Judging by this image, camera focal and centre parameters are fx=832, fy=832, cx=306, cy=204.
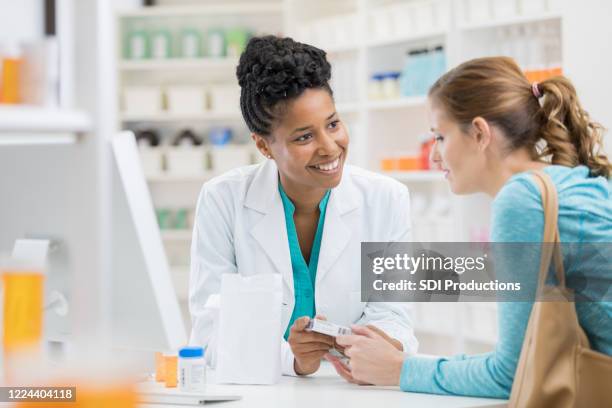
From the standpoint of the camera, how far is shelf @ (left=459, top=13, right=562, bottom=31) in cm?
411

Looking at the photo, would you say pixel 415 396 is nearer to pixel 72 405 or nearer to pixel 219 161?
pixel 72 405

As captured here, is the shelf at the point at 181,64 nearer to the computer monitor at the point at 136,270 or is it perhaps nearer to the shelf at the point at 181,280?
the shelf at the point at 181,280

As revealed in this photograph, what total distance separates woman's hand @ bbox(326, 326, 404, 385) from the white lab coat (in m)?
0.31

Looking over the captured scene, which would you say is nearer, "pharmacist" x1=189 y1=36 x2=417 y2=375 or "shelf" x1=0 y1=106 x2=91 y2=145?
"shelf" x1=0 y1=106 x2=91 y2=145

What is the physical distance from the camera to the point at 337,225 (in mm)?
2201

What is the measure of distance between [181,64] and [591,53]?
3232 millimetres

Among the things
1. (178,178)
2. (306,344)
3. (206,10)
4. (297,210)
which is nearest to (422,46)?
(206,10)

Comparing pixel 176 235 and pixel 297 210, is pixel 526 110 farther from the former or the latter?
pixel 176 235

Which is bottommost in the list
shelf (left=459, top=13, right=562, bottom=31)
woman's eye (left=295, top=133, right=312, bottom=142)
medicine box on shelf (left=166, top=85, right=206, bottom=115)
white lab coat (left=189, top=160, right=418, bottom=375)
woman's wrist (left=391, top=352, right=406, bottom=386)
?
woman's wrist (left=391, top=352, right=406, bottom=386)

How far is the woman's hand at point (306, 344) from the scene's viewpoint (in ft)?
6.03

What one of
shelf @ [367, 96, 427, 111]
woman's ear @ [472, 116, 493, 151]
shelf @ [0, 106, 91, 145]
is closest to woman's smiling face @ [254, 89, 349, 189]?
woman's ear @ [472, 116, 493, 151]

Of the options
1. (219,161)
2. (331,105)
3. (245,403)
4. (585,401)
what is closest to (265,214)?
(331,105)

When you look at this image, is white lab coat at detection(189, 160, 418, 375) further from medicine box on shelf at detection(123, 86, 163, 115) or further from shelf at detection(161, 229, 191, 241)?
medicine box on shelf at detection(123, 86, 163, 115)

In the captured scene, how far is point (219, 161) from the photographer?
595 cm
